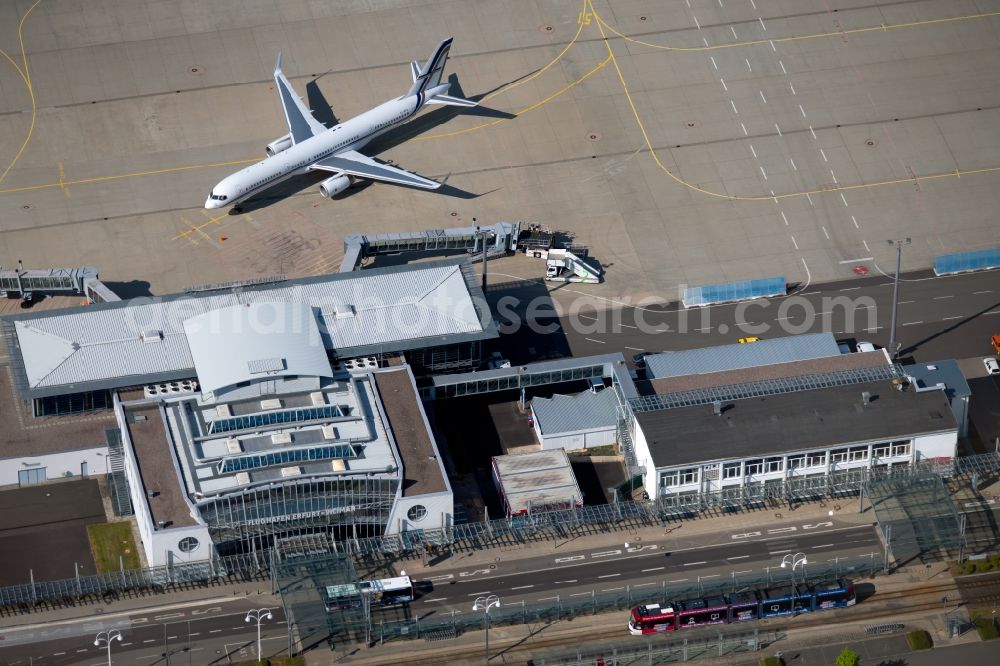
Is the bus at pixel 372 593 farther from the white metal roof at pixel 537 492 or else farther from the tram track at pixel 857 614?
the white metal roof at pixel 537 492

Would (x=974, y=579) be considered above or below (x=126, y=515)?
below

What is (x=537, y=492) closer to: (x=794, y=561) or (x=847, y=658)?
(x=794, y=561)

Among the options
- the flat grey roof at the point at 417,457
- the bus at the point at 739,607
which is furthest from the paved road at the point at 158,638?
the bus at the point at 739,607

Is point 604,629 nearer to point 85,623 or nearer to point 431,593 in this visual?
point 431,593

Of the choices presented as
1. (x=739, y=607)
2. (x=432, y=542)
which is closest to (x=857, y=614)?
(x=739, y=607)

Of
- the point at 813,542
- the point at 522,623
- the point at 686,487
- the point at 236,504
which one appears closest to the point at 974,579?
the point at 813,542

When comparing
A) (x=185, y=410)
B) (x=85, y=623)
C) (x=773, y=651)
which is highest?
(x=185, y=410)

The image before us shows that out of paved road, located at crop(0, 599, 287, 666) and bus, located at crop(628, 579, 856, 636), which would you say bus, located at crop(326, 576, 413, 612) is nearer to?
paved road, located at crop(0, 599, 287, 666)

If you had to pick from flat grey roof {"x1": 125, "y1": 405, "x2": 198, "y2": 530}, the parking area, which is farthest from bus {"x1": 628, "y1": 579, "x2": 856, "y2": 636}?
the parking area
